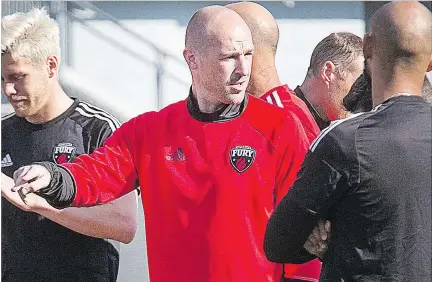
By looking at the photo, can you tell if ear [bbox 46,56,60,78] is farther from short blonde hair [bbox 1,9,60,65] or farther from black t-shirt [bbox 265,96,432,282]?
black t-shirt [bbox 265,96,432,282]

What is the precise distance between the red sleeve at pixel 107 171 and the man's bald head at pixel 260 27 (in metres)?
0.58

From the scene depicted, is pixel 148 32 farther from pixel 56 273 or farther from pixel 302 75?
pixel 56 273

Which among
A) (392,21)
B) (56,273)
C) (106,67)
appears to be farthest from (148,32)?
(392,21)

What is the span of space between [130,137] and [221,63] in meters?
0.30

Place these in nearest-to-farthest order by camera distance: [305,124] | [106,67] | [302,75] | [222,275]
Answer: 1. [222,275]
2. [305,124]
3. [302,75]
4. [106,67]

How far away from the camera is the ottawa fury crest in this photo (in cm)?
249

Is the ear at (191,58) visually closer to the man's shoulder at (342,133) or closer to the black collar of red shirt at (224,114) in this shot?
the black collar of red shirt at (224,114)

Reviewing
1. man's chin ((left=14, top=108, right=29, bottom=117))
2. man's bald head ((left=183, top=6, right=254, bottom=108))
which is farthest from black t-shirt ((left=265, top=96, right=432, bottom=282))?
man's chin ((left=14, top=108, right=29, bottom=117))

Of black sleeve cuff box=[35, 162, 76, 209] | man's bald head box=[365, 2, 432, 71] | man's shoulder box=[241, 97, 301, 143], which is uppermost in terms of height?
man's bald head box=[365, 2, 432, 71]

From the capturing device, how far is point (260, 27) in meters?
3.04

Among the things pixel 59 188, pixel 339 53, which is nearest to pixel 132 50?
pixel 339 53

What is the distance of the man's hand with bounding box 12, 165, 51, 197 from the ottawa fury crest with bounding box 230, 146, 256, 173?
457 mm

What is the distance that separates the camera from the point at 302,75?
6930 mm

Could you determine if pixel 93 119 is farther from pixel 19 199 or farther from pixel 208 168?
pixel 208 168
